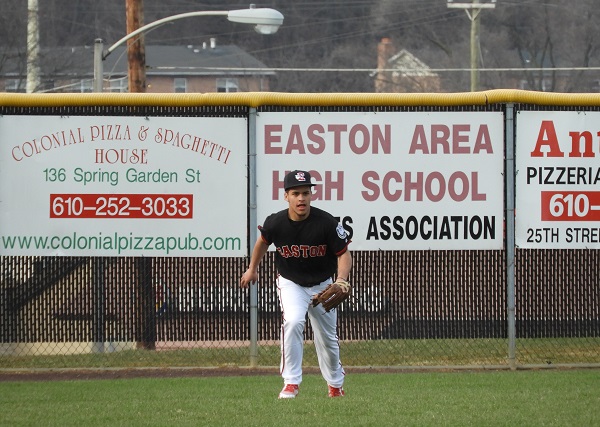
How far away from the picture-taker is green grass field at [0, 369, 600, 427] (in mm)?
7426

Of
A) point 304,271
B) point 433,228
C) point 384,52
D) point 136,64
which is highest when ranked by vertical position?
point 384,52

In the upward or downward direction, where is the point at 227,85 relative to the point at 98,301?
upward

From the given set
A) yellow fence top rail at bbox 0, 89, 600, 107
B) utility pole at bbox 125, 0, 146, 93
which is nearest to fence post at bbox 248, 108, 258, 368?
yellow fence top rail at bbox 0, 89, 600, 107

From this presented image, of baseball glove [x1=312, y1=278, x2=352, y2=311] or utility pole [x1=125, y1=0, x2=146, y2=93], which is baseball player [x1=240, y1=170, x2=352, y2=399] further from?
Answer: utility pole [x1=125, y1=0, x2=146, y2=93]

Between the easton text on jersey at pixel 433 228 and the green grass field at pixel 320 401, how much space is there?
1.31 metres

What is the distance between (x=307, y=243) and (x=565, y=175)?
346 centimetres

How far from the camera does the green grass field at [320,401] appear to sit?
24.4 ft

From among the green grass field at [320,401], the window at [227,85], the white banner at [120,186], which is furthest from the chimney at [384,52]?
the green grass field at [320,401]

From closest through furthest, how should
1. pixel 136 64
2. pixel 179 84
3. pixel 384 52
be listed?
pixel 136 64 → pixel 384 52 → pixel 179 84

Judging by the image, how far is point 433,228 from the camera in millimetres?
10828

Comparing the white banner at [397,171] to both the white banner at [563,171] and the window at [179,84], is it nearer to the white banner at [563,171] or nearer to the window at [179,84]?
the white banner at [563,171]

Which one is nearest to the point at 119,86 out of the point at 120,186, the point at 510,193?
the point at 120,186

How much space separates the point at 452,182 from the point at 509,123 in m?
0.79

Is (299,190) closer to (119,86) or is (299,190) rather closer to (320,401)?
(320,401)
